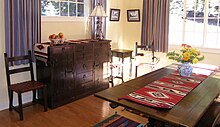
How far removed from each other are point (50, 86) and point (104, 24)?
197 centimetres

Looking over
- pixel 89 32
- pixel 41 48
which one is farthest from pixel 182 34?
pixel 41 48

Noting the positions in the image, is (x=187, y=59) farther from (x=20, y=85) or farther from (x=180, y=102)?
(x=20, y=85)

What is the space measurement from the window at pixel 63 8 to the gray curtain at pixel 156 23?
5.07 feet

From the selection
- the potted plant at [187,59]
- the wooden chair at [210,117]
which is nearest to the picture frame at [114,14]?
the potted plant at [187,59]

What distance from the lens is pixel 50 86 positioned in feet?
11.3

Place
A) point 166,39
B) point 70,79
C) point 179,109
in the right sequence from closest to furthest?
point 179,109
point 70,79
point 166,39

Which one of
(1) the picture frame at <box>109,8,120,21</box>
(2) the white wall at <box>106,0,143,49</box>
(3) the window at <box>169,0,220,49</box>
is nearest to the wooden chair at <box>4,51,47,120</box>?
(2) the white wall at <box>106,0,143,49</box>

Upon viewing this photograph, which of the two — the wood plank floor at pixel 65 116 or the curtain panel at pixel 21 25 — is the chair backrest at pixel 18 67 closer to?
the curtain panel at pixel 21 25

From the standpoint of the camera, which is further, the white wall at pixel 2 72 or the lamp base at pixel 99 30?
the lamp base at pixel 99 30

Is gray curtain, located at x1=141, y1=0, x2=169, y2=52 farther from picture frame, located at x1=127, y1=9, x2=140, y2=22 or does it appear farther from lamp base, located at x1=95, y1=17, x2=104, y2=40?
lamp base, located at x1=95, y1=17, x2=104, y2=40

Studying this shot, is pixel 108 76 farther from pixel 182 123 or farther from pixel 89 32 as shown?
pixel 182 123

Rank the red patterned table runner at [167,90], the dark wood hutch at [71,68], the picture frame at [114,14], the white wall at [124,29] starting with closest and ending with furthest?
the red patterned table runner at [167,90]
the dark wood hutch at [71,68]
the picture frame at [114,14]
the white wall at [124,29]

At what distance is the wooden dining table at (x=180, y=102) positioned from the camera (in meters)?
1.66

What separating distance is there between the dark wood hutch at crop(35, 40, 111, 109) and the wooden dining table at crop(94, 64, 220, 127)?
1429 millimetres
